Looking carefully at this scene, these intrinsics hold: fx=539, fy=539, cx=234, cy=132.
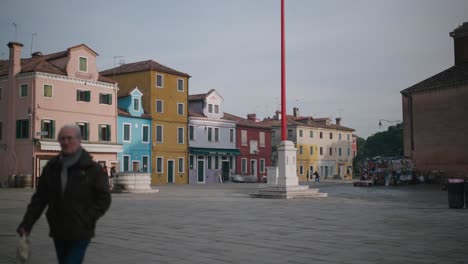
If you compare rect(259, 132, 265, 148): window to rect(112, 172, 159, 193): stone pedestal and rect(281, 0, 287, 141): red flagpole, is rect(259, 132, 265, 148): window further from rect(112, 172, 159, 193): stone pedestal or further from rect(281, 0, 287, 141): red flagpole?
rect(281, 0, 287, 141): red flagpole

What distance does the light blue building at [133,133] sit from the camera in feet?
158

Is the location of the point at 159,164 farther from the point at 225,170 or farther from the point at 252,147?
the point at 252,147

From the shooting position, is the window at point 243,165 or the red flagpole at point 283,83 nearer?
the red flagpole at point 283,83

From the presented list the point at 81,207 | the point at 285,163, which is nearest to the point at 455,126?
the point at 285,163

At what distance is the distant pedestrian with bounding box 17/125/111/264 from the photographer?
4547 mm

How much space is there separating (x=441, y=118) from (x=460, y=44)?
790cm

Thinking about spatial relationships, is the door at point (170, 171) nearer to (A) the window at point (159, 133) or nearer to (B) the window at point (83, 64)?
(A) the window at point (159, 133)

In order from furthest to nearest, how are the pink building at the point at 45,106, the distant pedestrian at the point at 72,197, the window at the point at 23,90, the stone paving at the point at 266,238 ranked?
the window at the point at 23,90, the pink building at the point at 45,106, the stone paving at the point at 266,238, the distant pedestrian at the point at 72,197

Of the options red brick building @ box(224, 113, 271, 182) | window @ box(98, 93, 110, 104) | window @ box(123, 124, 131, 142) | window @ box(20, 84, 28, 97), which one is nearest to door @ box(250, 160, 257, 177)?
red brick building @ box(224, 113, 271, 182)

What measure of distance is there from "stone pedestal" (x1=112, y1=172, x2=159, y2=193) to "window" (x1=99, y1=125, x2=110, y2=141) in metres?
14.8

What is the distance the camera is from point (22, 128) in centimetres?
4034

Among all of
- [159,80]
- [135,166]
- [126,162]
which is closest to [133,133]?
[126,162]

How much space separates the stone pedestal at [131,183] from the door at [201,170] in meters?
25.0

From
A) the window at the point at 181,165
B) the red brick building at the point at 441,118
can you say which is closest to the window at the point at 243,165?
the window at the point at 181,165
